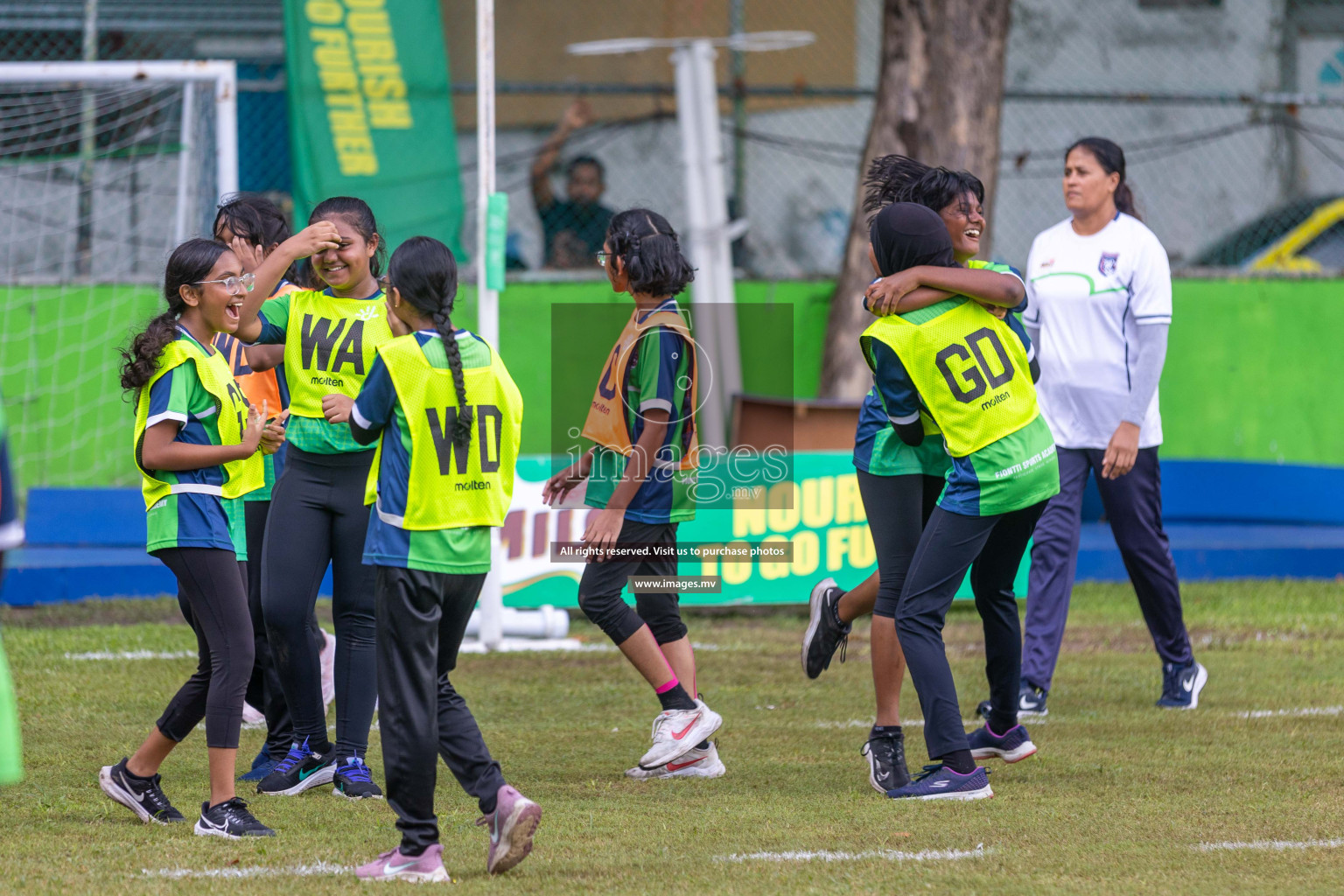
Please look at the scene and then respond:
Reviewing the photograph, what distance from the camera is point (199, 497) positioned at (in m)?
4.48

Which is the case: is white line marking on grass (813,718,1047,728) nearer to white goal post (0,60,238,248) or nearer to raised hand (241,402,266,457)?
raised hand (241,402,266,457)

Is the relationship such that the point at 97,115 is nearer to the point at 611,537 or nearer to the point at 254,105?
the point at 254,105

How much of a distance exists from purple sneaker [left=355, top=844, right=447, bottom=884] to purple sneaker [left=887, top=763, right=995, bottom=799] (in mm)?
1623

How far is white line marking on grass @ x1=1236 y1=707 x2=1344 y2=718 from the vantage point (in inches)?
Result: 239

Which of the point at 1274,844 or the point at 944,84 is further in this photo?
A: the point at 944,84

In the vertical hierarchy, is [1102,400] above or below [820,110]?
below

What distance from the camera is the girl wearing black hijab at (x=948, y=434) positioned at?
4676 millimetres

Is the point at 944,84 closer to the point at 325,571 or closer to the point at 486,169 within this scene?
the point at 486,169

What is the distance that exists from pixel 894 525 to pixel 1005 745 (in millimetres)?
885

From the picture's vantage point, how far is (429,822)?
3951 mm

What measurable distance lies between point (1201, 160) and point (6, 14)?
9838mm

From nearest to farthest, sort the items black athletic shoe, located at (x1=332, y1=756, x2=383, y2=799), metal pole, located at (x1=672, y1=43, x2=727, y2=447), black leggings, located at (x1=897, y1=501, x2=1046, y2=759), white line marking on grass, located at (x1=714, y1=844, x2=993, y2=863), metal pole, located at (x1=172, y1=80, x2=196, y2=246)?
white line marking on grass, located at (x1=714, y1=844, x2=993, y2=863) < black leggings, located at (x1=897, y1=501, x2=1046, y2=759) < black athletic shoe, located at (x1=332, y1=756, x2=383, y2=799) < metal pole, located at (x1=172, y1=80, x2=196, y2=246) < metal pole, located at (x1=672, y1=43, x2=727, y2=447)

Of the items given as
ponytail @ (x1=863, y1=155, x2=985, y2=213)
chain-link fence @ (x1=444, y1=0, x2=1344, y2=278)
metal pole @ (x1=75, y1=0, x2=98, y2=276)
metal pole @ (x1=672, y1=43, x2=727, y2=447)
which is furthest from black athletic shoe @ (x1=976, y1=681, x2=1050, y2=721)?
metal pole @ (x1=75, y1=0, x2=98, y2=276)

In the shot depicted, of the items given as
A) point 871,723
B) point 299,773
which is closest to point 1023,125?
point 871,723
